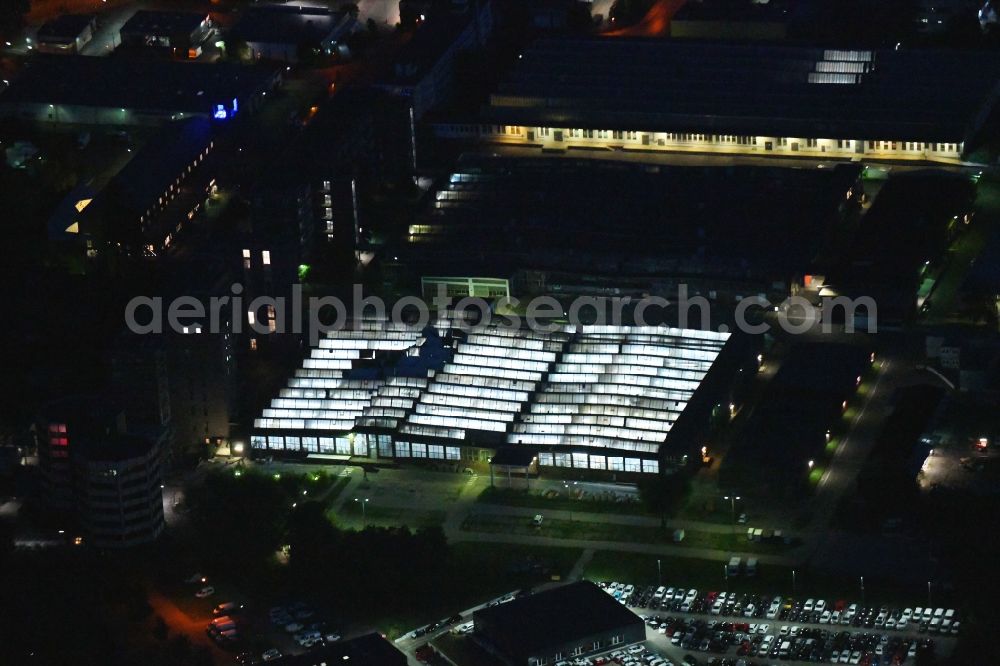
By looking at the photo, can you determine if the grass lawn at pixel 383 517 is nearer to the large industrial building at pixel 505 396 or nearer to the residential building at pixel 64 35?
the large industrial building at pixel 505 396

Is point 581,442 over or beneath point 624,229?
beneath

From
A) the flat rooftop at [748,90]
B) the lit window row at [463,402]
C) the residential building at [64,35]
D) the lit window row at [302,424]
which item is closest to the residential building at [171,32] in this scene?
the residential building at [64,35]

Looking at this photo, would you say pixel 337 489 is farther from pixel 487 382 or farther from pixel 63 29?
pixel 63 29

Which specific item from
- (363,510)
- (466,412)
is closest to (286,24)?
(466,412)

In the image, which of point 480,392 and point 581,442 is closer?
point 581,442

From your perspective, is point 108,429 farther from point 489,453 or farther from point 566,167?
point 566,167

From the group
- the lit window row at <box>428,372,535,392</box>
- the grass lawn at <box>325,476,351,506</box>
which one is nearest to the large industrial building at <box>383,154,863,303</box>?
the lit window row at <box>428,372,535,392</box>

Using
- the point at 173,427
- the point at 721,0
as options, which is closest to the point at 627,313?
the point at 173,427
